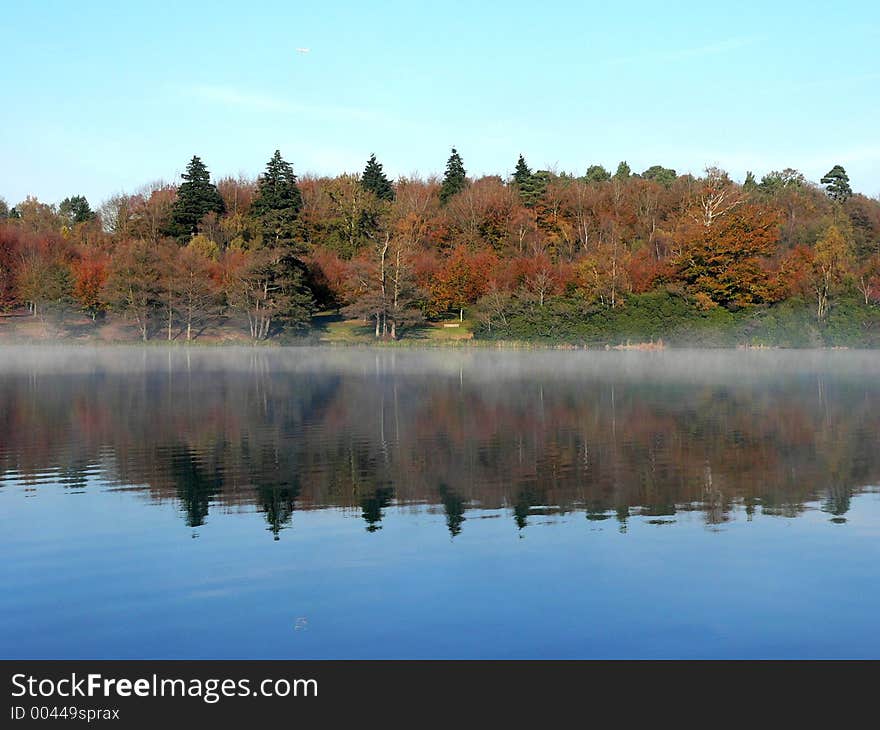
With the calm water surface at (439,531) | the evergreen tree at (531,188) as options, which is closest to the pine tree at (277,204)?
the evergreen tree at (531,188)

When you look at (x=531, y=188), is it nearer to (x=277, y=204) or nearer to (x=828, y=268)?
(x=277, y=204)

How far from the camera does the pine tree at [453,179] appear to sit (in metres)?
121

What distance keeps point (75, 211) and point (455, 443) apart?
131 m

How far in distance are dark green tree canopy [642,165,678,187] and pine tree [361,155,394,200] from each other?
36.1 m

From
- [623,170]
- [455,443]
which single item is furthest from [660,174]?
[455,443]

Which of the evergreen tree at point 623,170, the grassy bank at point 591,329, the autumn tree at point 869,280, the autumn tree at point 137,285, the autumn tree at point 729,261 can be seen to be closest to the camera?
the autumn tree at point 869,280

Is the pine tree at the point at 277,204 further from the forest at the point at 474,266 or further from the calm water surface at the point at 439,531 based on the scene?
the calm water surface at the point at 439,531

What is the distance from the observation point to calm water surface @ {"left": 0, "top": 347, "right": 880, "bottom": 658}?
9.62m

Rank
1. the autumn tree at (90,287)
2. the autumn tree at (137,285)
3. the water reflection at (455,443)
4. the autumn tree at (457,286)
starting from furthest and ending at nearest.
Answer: the autumn tree at (457,286) < the autumn tree at (90,287) < the autumn tree at (137,285) < the water reflection at (455,443)

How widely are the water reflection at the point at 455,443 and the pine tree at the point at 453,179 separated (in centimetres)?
7765

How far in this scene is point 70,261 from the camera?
99.9 metres

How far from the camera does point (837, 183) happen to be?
12625 centimetres
